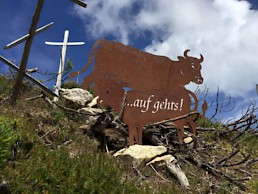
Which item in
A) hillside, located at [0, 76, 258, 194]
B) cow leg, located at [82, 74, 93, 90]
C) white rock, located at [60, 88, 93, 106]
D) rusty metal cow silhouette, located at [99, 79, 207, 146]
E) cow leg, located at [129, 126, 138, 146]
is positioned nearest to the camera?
hillside, located at [0, 76, 258, 194]

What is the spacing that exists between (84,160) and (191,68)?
3999mm

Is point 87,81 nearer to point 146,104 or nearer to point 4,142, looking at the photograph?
point 146,104

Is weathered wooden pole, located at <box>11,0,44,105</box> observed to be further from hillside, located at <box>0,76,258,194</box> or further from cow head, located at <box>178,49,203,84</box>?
cow head, located at <box>178,49,203,84</box>

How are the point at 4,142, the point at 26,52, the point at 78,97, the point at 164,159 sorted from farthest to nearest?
the point at 78,97
the point at 26,52
the point at 164,159
the point at 4,142

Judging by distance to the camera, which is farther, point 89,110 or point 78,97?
point 78,97

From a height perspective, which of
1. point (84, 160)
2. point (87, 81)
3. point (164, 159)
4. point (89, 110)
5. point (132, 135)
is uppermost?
point (87, 81)

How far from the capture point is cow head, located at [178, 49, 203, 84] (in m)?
8.37

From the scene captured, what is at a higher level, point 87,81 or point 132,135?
point 87,81

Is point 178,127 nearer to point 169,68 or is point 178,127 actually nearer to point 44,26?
point 169,68

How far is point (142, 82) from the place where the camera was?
8.38 metres

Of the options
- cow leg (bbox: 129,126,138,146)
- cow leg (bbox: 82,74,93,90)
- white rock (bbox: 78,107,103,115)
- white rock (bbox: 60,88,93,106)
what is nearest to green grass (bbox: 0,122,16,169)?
cow leg (bbox: 129,126,138,146)

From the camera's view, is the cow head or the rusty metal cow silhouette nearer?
the rusty metal cow silhouette

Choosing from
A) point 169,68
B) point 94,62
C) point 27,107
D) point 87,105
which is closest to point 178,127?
point 169,68

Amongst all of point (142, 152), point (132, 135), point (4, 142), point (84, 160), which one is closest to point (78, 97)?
point (132, 135)
